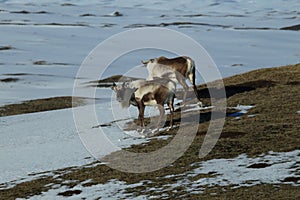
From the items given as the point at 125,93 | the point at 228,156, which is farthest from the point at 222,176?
the point at 125,93

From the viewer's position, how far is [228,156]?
16.6 meters

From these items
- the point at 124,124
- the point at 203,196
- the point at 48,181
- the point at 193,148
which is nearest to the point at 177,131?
the point at 193,148

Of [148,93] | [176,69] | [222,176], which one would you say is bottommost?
[222,176]

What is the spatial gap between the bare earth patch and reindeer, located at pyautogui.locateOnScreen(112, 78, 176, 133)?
126 centimetres

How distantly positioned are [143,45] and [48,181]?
2760 inches

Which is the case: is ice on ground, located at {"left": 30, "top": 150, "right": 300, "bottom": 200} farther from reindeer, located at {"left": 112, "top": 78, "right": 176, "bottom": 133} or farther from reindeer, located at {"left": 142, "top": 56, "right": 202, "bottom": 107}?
reindeer, located at {"left": 142, "top": 56, "right": 202, "bottom": 107}

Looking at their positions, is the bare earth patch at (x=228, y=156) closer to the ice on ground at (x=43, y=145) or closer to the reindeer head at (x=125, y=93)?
the ice on ground at (x=43, y=145)

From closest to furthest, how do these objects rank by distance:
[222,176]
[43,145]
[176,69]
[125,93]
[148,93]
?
[222,176], [148,93], [125,93], [43,145], [176,69]

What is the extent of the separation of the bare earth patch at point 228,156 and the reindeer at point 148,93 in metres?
1.26

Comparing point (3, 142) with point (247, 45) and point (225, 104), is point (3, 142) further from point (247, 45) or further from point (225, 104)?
point (247, 45)

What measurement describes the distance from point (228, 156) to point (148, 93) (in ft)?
17.4

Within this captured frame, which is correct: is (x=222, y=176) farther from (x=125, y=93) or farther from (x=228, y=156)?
(x=125, y=93)

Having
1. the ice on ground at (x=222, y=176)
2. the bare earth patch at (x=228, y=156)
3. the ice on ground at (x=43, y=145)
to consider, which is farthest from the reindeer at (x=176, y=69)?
the ice on ground at (x=222, y=176)

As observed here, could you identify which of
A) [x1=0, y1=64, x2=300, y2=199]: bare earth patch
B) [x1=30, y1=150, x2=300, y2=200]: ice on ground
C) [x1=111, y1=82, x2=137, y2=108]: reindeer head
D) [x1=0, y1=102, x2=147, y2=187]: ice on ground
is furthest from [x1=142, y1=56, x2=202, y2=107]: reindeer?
[x1=30, y1=150, x2=300, y2=200]: ice on ground
